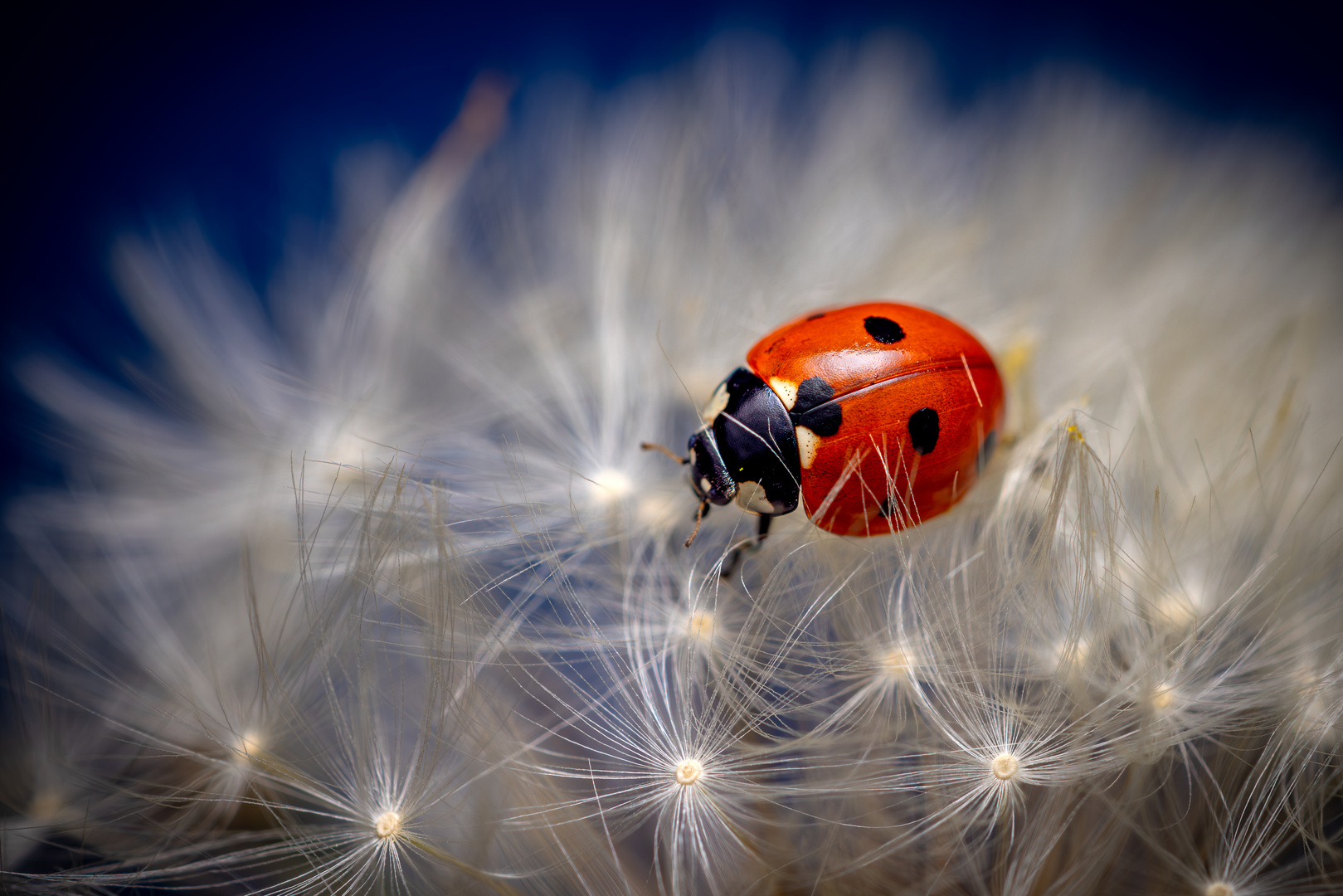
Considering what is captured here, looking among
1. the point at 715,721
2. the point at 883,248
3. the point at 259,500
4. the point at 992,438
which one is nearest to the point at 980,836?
the point at 715,721

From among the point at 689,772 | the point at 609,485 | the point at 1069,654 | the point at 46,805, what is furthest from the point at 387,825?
the point at 1069,654

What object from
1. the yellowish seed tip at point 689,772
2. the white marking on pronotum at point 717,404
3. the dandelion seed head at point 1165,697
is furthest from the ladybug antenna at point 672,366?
the dandelion seed head at point 1165,697

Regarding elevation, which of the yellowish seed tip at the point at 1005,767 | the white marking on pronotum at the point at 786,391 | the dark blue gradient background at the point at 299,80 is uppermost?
the dark blue gradient background at the point at 299,80

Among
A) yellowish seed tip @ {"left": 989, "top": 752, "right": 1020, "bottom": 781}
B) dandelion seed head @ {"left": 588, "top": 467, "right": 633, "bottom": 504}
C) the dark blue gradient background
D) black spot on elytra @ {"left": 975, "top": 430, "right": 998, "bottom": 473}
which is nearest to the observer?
yellowish seed tip @ {"left": 989, "top": 752, "right": 1020, "bottom": 781}

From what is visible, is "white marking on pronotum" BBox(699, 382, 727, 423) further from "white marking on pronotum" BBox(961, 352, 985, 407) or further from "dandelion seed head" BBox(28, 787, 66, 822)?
"dandelion seed head" BBox(28, 787, 66, 822)

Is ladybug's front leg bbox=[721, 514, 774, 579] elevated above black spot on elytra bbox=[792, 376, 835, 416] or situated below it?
below

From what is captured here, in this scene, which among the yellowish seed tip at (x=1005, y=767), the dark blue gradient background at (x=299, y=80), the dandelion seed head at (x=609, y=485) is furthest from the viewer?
the dark blue gradient background at (x=299, y=80)

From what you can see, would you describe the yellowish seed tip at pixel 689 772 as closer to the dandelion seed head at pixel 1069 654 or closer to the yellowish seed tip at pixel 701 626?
the yellowish seed tip at pixel 701 626

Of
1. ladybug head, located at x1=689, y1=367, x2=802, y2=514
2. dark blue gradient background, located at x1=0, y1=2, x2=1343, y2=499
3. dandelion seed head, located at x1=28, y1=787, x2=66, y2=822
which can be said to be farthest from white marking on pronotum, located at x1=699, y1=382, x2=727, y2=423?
dark blue gradient background, located at x1=0, y1=2, x2=1343, y2=499
